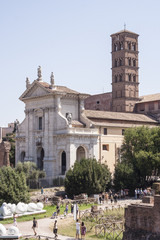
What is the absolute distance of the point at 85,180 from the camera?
50.3m

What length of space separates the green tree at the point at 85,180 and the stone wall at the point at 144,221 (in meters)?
24.4

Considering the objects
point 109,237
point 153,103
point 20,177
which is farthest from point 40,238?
point 153,103

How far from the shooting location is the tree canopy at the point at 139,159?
53031 mm

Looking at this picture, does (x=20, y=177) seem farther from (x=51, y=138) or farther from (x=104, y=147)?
(x=104, y=147)

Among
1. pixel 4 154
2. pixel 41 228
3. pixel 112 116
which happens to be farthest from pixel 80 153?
pixel 41 228

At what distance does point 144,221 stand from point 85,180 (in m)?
26.0

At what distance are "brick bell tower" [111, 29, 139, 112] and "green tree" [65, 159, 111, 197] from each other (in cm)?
3548

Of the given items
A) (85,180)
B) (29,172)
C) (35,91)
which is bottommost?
(85,180)

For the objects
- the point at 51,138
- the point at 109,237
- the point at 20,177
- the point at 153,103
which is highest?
the point at 153,103

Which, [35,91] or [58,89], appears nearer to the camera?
[58,89]

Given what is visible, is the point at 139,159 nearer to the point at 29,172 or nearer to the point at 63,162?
the point at 63,162

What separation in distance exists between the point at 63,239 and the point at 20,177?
1549 cm

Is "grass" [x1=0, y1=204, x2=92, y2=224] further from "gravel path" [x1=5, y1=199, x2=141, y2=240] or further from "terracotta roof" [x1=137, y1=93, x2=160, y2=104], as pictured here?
"terracotta roof" [x1=137, y1=93, x2=160, y2=104]

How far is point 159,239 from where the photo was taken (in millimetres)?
23531
